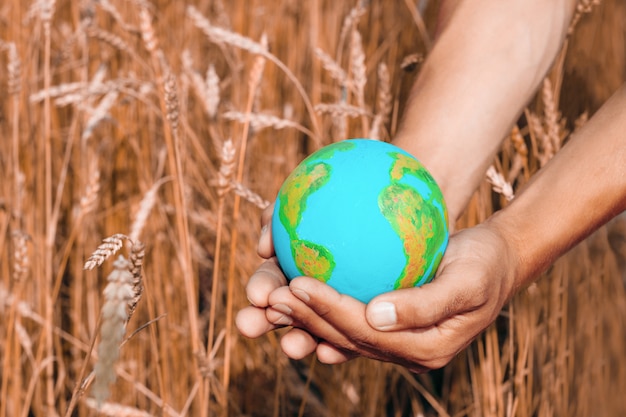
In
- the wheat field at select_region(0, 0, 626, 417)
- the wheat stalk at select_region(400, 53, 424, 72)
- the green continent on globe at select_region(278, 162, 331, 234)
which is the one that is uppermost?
the wheat stalk at select_region(400, 53, 424, 72)

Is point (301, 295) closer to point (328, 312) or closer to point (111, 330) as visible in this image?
point (328, 312)

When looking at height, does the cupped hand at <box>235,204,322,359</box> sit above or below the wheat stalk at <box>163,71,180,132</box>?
below

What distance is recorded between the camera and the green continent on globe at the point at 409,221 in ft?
3.44

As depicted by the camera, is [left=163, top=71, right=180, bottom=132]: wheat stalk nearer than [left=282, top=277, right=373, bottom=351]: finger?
No

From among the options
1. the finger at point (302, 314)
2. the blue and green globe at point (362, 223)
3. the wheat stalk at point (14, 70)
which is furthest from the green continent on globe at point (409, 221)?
the wheat stalk at point (14, 70)

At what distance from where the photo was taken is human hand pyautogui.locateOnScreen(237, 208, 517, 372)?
0.98 meters

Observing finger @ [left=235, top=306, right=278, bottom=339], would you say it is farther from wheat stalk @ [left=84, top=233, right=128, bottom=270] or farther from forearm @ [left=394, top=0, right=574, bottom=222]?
forearm @ [left=394, top=0, right=574, bottom=222]

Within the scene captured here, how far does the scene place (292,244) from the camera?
1.08 meters

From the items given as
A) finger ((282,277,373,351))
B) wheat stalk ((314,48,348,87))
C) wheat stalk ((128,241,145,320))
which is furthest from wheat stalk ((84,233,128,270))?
wheat stalk ((314,48,348,87))

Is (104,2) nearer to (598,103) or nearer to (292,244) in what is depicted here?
(292,244)

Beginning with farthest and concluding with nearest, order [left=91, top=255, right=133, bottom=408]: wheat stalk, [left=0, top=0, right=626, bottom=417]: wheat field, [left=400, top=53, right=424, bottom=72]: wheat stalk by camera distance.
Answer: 1. [left=400, top=53, right=424, bottom=72]: wheat stalk
2. [left=0, top=0, right=626, bottom=417]: wheat field
3. [left=91, top=255, right=133, bottom=408]: wheat stalk

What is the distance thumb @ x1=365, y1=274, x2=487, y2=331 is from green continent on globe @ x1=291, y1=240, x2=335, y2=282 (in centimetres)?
10

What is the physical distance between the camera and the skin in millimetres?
1015

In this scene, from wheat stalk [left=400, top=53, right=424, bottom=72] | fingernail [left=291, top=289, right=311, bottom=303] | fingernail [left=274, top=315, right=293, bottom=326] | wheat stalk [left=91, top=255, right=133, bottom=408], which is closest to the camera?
wheat stalk [left=91, top=255, right=133, bottom=408]
